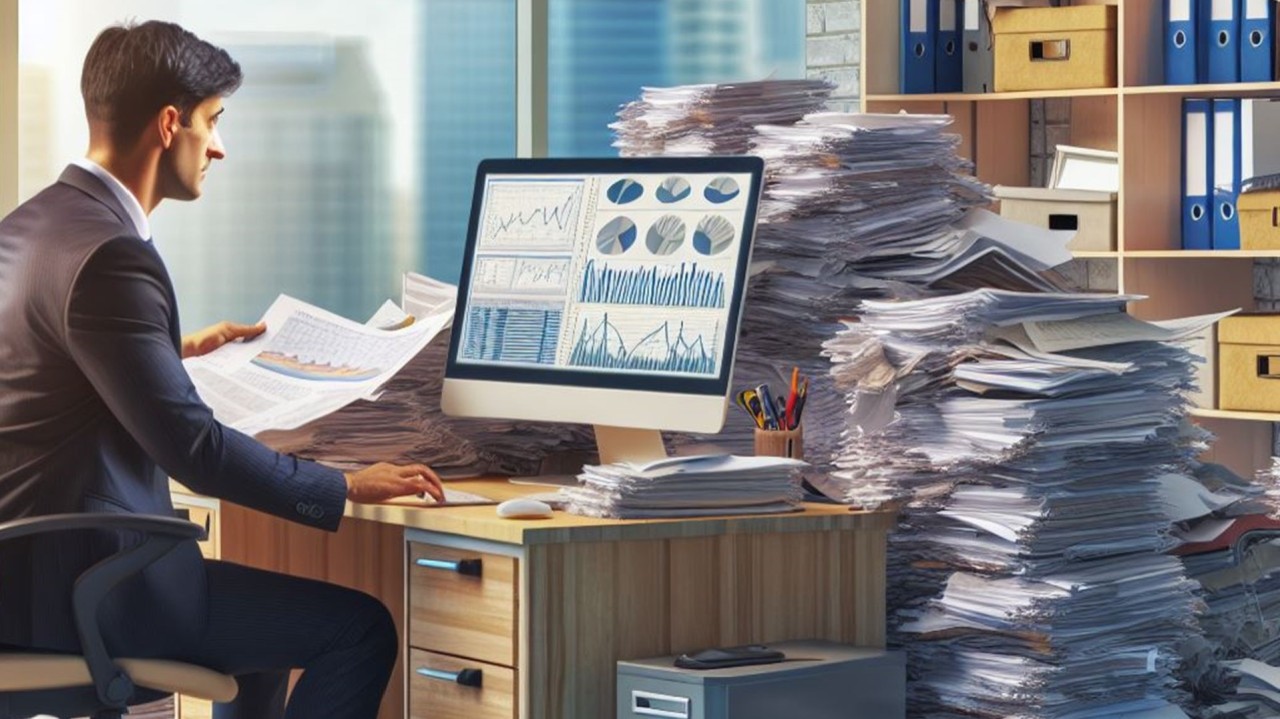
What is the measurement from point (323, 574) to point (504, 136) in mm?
2523

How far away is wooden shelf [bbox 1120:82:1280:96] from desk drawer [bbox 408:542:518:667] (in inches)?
104

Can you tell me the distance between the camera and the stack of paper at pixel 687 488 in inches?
89.2

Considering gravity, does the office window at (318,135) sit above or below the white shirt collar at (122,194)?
above

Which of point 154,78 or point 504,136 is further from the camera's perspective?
point 504,136

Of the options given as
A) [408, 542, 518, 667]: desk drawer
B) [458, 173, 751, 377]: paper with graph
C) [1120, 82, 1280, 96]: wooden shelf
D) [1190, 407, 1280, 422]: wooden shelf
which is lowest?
[408, 542, 518, 667]: desk drawer

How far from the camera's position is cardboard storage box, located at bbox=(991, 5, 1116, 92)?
456 centimetres

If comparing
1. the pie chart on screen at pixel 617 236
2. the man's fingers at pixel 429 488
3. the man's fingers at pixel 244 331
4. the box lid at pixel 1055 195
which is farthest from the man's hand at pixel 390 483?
the box lid at pixel 1055 195

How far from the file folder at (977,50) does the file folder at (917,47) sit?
3.5 inches

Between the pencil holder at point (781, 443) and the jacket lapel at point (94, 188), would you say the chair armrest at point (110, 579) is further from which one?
the pencil holder at point (781, 443)

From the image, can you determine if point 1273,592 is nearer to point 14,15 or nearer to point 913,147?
point 913,147

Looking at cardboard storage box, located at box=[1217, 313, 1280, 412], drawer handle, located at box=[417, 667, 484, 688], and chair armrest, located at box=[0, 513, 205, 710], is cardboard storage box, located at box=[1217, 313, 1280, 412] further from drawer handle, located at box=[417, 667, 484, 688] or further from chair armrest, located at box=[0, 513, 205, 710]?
chair armrest, located at box=[0, 513, 205, 710]

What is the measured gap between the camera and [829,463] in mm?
2650

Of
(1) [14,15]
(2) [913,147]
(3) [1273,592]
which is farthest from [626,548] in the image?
(1) [14,15]

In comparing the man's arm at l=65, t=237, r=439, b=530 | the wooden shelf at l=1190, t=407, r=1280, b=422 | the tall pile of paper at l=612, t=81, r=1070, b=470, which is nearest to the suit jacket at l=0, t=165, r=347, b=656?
the man's arm at l=65, t=237, r=439, b=530
